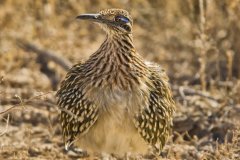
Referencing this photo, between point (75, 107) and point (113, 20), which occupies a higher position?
point (113, 20)

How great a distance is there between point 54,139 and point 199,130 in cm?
128

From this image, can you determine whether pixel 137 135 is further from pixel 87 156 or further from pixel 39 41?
pixel 39 41

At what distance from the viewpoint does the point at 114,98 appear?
541 centimetres

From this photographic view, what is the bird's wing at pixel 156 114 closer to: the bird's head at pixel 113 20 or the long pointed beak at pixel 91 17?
the bird's head at pixel 113 20

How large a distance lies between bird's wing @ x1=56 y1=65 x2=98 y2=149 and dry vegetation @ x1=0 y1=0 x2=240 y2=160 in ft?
0.75

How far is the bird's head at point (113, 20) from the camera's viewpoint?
5.41m

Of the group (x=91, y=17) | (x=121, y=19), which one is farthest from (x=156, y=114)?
(x=91, y=17)

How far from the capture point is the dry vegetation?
6391 millimetres

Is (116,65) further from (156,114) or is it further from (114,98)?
A: (156,114)

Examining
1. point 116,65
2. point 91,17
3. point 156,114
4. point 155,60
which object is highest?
point 155,60

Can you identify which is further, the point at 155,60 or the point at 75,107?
the point at 155,60

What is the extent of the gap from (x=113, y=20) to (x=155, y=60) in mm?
3331

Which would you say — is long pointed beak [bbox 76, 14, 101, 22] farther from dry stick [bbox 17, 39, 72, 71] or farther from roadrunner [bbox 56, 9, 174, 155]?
dry stick [bbox 17, 39, 72, 71]

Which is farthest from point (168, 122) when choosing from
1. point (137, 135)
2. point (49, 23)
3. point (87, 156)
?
point (49, 23)
